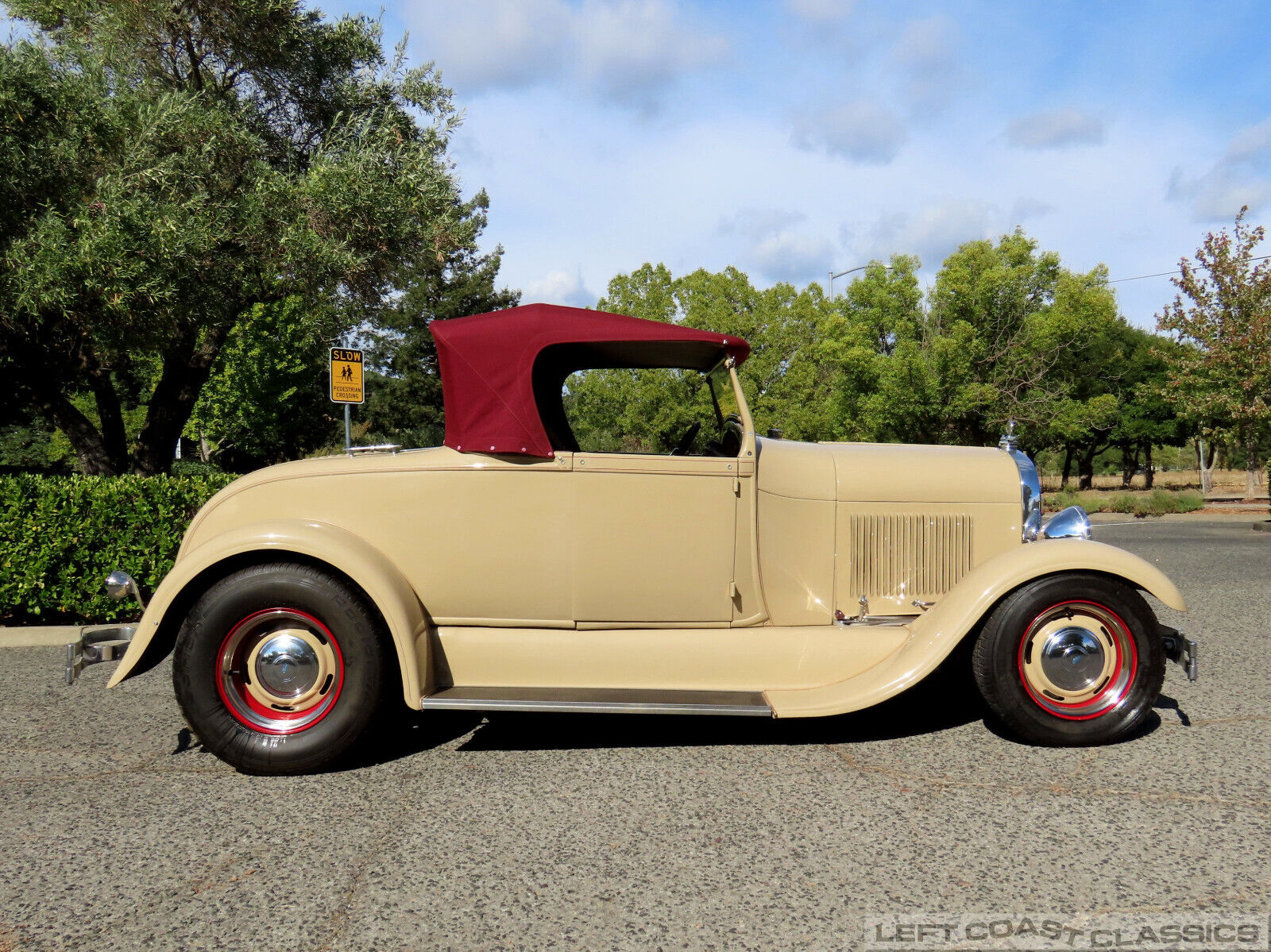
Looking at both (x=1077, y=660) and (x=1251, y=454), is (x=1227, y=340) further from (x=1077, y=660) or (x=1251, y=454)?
(x=1077, y=660)

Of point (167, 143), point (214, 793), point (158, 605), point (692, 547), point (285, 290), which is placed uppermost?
point (167, 143)

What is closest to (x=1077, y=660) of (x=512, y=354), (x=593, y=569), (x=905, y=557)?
(x=905, y=557)

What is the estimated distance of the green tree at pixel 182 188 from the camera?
7082 mm

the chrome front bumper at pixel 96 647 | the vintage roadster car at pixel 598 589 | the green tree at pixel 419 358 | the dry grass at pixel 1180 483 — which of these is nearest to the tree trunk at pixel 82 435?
the chrome front bumper at pixel 96 647

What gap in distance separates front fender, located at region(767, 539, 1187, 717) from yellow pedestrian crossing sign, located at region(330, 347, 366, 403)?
5824mm

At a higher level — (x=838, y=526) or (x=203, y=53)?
(x=203, y=53)

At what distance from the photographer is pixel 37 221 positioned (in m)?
7.15

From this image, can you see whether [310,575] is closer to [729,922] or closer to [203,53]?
[729,922]

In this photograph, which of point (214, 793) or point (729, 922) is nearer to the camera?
point (729, 922)

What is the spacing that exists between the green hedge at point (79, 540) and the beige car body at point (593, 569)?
3028 mm

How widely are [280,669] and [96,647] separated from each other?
2.96 ft

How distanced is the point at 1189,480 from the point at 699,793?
5257 centimetres

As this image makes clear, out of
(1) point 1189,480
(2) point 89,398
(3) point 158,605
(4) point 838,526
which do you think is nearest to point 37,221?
(3) point 158,605

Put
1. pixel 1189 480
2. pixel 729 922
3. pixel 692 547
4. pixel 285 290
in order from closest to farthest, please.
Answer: pixel 729 922
pixel 692 547
pixel 285 290
pixel 1189 480
